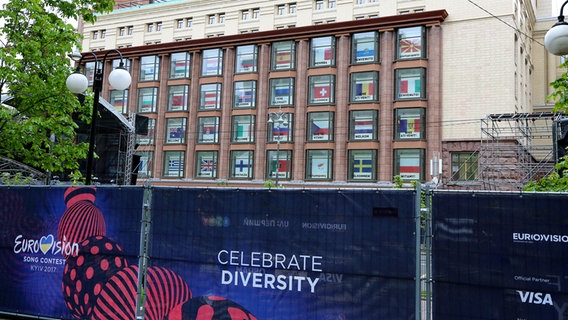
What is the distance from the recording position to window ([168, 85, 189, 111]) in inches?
2180

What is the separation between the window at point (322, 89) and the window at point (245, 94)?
6.25 metres

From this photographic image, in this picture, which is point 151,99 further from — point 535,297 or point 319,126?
point 535,297

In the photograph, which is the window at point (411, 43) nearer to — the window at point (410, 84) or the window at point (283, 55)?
the window at point (410, 84)

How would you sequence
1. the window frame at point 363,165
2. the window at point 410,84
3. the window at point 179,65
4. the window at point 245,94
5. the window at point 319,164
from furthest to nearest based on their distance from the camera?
the window at point 179,65
the window at point 245,94
the window at point 319,164
the window frame at point 363,165
the window at point 410,84

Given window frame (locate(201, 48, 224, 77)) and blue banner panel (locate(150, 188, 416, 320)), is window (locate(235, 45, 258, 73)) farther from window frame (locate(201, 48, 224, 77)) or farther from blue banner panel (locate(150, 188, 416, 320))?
blue banner panel (locate(150, 188, 416, 320))

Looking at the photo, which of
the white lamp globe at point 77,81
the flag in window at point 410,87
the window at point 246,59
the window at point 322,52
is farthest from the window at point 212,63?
the white lamp globe at point 77,81

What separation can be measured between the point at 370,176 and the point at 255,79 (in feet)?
51.7

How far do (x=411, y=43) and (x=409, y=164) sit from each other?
37.0 feet

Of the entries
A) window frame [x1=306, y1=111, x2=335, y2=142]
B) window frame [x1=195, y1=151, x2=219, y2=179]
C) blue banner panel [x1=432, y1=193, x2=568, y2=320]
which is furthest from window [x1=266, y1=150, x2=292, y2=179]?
blue banner panel [x1=432, y1=193, x2=568, y2=320]

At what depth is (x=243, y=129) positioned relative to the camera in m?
52.1

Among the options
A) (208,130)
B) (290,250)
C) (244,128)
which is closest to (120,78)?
(290,250)

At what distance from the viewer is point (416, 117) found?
1785 inches

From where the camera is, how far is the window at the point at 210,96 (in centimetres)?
5372

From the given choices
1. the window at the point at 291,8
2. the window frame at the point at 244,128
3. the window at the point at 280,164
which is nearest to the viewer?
the window at the point at 280,164
